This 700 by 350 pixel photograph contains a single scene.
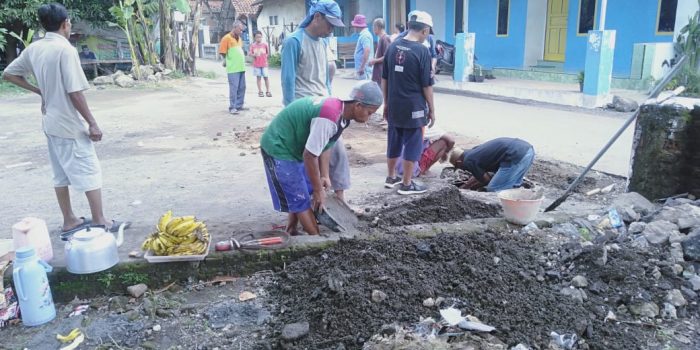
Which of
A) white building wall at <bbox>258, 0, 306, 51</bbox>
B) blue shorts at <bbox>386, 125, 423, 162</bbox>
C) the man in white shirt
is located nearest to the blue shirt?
blue shorts at <bbox>386, 125, 423, 162</bbox>

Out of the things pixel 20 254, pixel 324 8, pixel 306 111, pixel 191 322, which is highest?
pixel 324 8

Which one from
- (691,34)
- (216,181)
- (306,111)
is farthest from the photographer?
(691,34)

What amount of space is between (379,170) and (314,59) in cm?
206

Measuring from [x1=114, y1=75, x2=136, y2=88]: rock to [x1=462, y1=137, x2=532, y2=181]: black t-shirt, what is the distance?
15.6 meters

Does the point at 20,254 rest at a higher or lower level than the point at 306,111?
lower

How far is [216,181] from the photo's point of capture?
238 inches

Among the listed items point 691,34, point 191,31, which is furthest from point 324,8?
point 191,31

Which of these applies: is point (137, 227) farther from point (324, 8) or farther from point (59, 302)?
point (324, 8)

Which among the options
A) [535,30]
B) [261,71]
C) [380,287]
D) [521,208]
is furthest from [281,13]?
[380,287]

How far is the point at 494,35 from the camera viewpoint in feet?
53.4

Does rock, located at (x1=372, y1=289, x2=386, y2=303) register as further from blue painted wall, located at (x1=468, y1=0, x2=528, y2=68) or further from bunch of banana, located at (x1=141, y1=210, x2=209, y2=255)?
blue painted wall, located at (x1=468, y1=0, x2=528, y2=68)

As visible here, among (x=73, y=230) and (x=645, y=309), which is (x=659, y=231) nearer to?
(x=645, y=309)

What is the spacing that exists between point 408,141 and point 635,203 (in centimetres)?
215

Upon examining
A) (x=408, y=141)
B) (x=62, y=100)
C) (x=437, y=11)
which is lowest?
(x=408, y=141)
